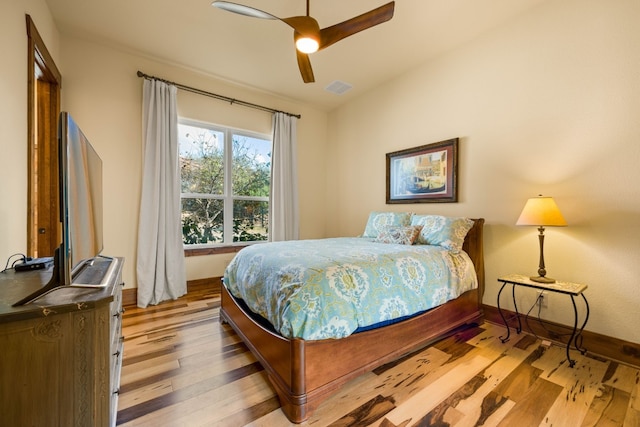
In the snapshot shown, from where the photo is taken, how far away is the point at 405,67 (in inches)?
132

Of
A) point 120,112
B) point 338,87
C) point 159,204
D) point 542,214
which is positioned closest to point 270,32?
point 338,87

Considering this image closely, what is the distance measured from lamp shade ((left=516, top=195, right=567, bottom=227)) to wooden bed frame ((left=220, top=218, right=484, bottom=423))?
901 millimetres

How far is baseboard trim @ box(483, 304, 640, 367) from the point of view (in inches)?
74.9

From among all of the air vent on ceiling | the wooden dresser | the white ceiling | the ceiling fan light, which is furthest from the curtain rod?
the wooden dresser

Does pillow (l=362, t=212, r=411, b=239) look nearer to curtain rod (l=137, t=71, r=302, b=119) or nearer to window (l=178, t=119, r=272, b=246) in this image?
window (l=178, t=119, r=272, b=246)

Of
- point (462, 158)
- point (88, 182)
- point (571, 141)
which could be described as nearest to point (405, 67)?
point (462, 158)

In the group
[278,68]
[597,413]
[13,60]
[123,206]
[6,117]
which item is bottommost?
[597,413]

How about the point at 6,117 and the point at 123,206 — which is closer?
the point at 6,117

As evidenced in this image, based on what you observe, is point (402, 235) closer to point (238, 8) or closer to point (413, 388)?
point (413, 388)

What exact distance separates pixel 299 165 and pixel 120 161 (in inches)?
95.4

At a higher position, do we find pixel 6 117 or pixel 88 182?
pixel 6 117

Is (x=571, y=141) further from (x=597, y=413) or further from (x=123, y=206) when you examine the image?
(x=123, y=206)

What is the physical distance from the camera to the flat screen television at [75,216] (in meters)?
0.99

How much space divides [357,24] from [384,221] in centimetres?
202
